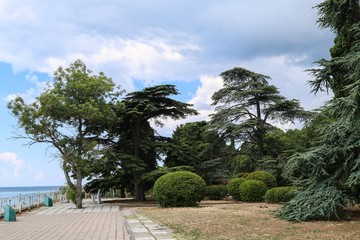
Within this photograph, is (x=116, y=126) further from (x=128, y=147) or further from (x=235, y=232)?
(x=235, y=232)

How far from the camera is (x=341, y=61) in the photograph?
33.9ft

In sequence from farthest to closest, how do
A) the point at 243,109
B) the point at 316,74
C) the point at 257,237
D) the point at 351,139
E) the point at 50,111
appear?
the point at 243,109 → the point at 50,111 → the point at 316,74 → the point at 351,139 → the point at 257,237

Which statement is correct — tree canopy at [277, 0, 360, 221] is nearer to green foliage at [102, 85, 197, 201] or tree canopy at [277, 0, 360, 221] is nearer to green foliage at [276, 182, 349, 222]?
green foliage at [276, 182, 349, 222]

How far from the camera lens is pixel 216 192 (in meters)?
24.5

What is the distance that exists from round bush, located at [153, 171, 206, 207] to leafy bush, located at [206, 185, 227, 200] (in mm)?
6489

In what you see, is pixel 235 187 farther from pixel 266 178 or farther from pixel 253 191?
pixel 266 178

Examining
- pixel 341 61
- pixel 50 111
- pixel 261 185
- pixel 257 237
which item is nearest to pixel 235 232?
pixel 257 237

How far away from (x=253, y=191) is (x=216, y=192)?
14.5 ft

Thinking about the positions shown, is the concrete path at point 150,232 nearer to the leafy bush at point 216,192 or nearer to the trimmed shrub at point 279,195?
the trimmed shrub at point 279,195

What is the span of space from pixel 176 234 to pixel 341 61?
650 cm

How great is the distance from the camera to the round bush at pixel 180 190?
17562 millimetres

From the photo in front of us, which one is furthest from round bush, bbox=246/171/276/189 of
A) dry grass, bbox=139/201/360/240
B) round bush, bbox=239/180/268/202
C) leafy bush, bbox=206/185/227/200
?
dry grass, bbox=139/201/360/240

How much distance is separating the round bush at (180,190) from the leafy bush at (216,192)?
6489mm

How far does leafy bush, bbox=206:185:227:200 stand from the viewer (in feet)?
79.7
